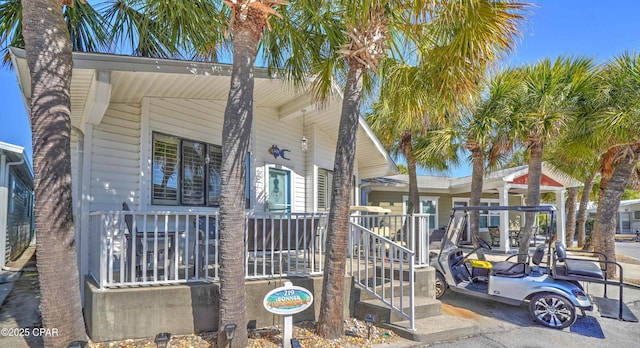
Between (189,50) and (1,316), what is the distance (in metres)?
5.03

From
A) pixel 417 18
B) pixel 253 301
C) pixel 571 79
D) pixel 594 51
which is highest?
pixel 594 51

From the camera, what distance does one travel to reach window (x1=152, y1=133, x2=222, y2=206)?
23.7 feet

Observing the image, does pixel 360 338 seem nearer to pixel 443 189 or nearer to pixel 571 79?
pixel 571 79

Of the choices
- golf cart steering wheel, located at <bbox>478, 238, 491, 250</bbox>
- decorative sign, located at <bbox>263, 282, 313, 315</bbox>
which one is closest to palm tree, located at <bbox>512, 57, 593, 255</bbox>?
golf cart steering wheel, located at <bbox>478, 238, 491, 250</bbox>

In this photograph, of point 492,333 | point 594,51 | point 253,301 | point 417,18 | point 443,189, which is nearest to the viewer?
point 417,18

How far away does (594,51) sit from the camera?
31.6ft

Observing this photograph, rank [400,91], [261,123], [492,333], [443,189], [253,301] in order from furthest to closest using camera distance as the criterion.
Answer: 1. [443,189]
2. [261,123]
3. [400,91]
4. [492,333]
5. [253,301]

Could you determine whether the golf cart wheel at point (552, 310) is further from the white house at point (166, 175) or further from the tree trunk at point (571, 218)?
the tree trunk at point (571, 218)

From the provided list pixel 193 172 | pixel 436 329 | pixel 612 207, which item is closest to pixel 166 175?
pixel 193 172

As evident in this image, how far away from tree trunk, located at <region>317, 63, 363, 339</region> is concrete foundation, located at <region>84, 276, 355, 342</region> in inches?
38.7

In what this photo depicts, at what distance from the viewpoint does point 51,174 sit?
387 cm

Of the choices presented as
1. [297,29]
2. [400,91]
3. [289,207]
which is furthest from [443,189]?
[297,29]

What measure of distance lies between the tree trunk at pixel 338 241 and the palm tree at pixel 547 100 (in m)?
6.82

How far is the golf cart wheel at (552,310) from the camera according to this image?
19.3 feet
